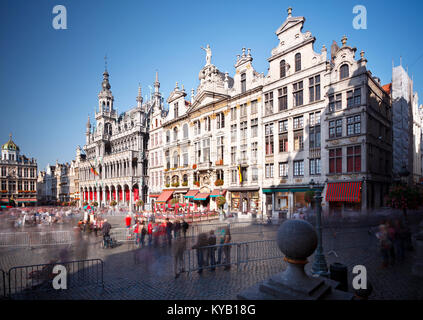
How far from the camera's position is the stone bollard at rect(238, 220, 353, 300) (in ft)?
16.1

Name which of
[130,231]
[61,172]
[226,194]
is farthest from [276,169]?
[61,172]

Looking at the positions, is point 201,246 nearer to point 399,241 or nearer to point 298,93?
point 399,241

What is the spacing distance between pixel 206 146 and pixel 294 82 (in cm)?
1487

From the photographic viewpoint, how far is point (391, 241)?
9836 millimetres

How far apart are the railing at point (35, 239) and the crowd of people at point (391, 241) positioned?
18114 millimetres

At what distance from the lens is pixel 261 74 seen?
29.6 m

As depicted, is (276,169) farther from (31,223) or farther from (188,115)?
(31,223)

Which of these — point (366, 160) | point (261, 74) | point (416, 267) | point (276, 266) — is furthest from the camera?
point (261, 74)

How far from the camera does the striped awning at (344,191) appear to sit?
2112 cm

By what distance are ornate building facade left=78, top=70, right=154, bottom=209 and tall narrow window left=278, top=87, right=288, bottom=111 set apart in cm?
3341

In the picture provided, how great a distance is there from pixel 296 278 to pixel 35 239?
19510 mm

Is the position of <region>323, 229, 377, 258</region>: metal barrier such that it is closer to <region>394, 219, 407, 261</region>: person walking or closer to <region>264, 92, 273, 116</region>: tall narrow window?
<region>394, 219, 407, 261</region>: person walking

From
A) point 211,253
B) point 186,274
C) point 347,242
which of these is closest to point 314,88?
point 347,242

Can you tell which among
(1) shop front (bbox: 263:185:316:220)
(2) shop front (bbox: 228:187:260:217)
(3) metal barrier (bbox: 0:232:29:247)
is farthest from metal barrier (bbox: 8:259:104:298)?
(2) shop front (bbox: 228:187:260:217)
